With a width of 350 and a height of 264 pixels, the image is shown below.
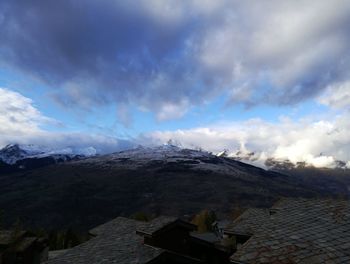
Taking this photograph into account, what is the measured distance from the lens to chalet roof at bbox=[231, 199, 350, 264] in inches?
482

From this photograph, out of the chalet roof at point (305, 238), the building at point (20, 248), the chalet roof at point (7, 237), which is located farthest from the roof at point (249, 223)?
the chalet roof at point (7, 237)

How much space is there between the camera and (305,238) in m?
13.5

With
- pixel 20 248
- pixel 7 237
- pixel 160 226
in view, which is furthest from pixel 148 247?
pixel 7 237

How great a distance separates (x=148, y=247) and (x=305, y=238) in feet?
51.6

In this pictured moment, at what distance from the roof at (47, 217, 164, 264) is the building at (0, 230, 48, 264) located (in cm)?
1860

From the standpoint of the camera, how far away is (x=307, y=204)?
17.5m

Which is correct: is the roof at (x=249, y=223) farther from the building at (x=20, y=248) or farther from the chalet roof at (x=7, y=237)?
the chalet roof at (x=7, y=237)

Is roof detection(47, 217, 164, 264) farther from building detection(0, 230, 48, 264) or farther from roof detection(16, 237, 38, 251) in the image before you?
roof detection(16, 237, 38, 251)

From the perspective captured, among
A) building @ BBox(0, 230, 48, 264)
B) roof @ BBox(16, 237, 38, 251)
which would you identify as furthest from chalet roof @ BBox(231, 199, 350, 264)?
roof @ BBox(16, 237, 38, 251)

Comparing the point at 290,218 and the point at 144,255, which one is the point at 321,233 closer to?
the point at 290,218

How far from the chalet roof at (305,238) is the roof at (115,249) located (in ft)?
38.8

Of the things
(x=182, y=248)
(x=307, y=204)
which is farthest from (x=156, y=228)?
(x=307, y=204)

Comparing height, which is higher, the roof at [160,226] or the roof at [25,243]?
the roof at [160,226]

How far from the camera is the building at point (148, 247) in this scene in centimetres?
2620
